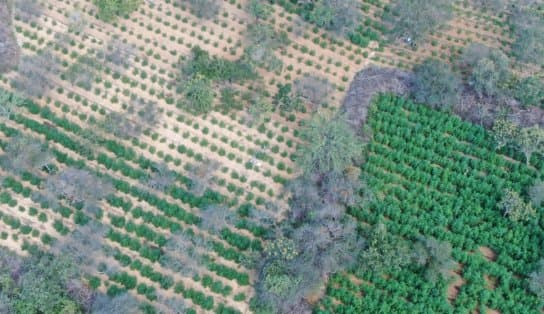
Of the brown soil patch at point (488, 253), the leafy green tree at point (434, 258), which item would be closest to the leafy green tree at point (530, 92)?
the brown soil patch at point (488, 253)

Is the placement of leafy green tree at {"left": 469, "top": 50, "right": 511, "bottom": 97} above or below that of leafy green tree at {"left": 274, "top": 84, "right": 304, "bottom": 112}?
above

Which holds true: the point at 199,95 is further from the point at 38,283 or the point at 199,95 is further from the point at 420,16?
the point at 420,16

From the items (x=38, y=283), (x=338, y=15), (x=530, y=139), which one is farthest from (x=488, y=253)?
(x=38, y=283)

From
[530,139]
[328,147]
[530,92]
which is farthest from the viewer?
[530,92]

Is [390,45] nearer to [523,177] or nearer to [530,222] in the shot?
[523,177]

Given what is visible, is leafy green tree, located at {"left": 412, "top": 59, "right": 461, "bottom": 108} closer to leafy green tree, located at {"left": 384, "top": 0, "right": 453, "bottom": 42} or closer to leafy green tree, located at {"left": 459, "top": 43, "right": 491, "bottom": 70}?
leafy green tree, located at {"left": 459, "top": 43, "right": 491, "bottom": 70}

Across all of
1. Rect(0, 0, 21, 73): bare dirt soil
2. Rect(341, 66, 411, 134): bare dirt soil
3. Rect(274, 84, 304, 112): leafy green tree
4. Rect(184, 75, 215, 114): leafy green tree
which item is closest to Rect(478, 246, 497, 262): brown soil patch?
Rect(341, 66, 411, 134): bare dirt soil
